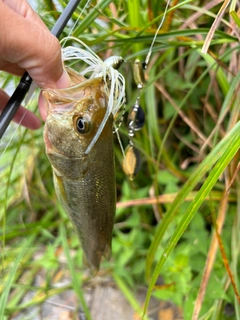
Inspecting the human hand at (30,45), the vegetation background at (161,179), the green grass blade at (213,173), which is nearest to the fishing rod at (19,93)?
the human hand at (30,45)

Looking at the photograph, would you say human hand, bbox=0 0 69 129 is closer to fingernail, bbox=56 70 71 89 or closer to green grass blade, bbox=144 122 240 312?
fingernail, bbox=56 70 71 89

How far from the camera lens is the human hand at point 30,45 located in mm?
737

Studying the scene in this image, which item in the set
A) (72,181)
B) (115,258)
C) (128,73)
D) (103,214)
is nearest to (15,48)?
(72,181)

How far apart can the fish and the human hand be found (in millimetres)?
32

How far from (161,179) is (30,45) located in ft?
2.76

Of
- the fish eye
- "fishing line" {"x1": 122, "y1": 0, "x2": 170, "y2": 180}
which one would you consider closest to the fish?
the fish eye

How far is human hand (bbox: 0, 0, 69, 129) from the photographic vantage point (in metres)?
0.74

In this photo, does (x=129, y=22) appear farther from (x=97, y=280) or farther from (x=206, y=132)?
(x=97, y=280)

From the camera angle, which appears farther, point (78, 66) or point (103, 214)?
point (78, 66)

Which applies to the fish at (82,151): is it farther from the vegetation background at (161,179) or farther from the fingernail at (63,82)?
the vegetation background at (161,179)

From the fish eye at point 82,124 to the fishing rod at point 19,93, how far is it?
0.12 meters

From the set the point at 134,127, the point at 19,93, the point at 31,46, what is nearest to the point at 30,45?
the point at 31,46

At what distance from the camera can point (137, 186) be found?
5.58 ft

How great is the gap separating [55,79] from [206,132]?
83cm
